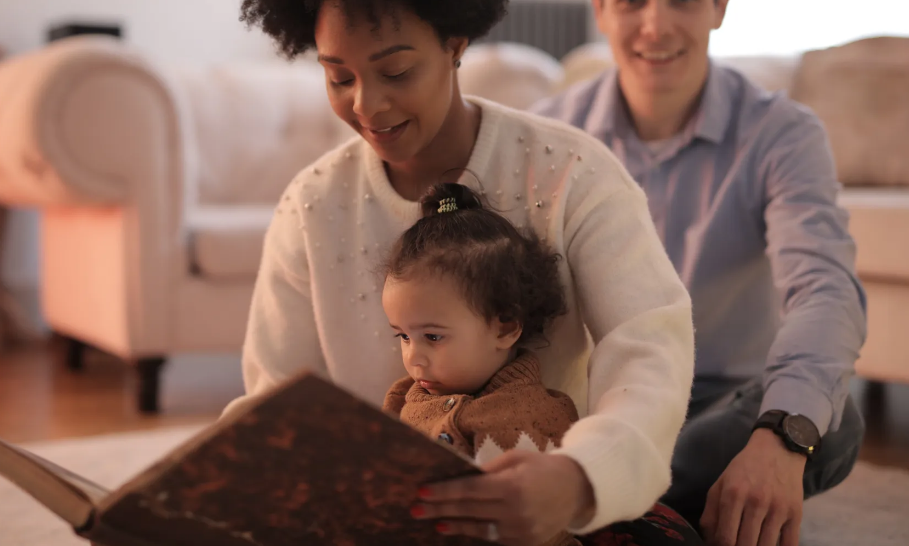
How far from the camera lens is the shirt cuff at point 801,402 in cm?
117

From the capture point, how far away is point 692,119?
158 centimetres

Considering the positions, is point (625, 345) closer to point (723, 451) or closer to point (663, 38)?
point (723, 451)

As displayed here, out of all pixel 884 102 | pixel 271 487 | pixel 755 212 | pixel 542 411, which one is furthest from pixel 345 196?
pixel 884 102

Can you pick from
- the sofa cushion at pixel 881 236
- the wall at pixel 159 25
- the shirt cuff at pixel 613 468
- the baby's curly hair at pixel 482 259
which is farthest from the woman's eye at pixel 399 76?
the wall at pixel 159 25

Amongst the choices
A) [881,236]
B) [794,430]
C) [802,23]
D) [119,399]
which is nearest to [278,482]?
[794,430]

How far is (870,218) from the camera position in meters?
2.08

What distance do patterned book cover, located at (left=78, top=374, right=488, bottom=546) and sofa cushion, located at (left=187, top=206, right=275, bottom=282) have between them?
69.4 inches

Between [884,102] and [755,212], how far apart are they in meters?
1.28

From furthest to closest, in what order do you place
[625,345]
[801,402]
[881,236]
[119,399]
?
[119,399]
[881,236]
[801,402]
[625,345]

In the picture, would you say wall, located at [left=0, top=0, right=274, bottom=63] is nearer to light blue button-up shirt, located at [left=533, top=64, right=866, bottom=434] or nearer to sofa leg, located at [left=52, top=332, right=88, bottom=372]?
sofa leg, located at [left=52, top=332, right=88, bottom=372]

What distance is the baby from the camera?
103 cm

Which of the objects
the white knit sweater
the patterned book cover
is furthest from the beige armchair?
the patterned book cover

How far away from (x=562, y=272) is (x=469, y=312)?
4.8 inches

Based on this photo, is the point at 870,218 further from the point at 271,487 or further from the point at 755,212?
the point at 271,487
